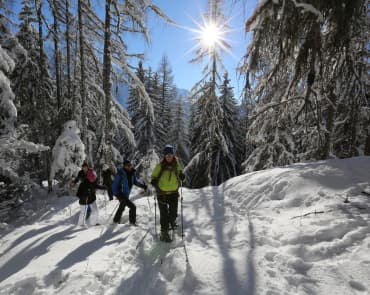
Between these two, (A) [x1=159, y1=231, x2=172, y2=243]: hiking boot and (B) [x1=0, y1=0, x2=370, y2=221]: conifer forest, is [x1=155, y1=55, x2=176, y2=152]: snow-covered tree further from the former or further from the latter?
(A) [x1=159, y1=231, x2=172, y2=243]: hiking boot

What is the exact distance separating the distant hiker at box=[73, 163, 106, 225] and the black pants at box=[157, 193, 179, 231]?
10.8 feet

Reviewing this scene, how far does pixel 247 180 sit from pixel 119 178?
4818 mm

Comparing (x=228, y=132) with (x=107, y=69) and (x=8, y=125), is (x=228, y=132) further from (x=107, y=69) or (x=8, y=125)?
(x=8, y=125)

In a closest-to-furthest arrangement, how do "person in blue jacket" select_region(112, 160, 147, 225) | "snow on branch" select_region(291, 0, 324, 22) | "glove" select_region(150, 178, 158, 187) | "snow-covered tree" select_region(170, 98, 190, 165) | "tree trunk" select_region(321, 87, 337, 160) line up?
"snow on branch" select_region(291, 0, 324, 22)
"glove" select_region(150, 178, 158, 187)
"person in blue jacket" select_region(112, 160, 147, 225)
"tree trunk" select_region(321, 87, 337, 160)
"snow-covered tree" select_region(170, 98, 190, 165)

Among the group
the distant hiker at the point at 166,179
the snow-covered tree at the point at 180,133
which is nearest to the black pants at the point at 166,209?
the distant hiker at the point at 166,179

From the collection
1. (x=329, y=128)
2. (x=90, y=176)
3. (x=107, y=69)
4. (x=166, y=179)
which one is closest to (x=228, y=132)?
(x=329, y=128)

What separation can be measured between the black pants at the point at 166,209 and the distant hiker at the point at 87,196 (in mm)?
3283

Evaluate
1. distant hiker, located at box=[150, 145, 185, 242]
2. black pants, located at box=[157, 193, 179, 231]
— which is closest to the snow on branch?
distant hiker, located at box=[150, 145, 185, 242]

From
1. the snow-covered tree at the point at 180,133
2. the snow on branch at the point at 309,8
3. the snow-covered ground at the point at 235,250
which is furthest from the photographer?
the snow-covered tree at the point at 180,133

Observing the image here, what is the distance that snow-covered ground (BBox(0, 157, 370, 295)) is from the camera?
3.32 metres

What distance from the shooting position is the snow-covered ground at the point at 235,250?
3324mm

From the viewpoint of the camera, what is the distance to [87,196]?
766cm

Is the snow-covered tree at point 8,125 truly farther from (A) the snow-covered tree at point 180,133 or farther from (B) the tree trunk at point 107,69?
(A) the snow-covered tree at point 180,133

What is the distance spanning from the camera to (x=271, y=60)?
16.1ft
